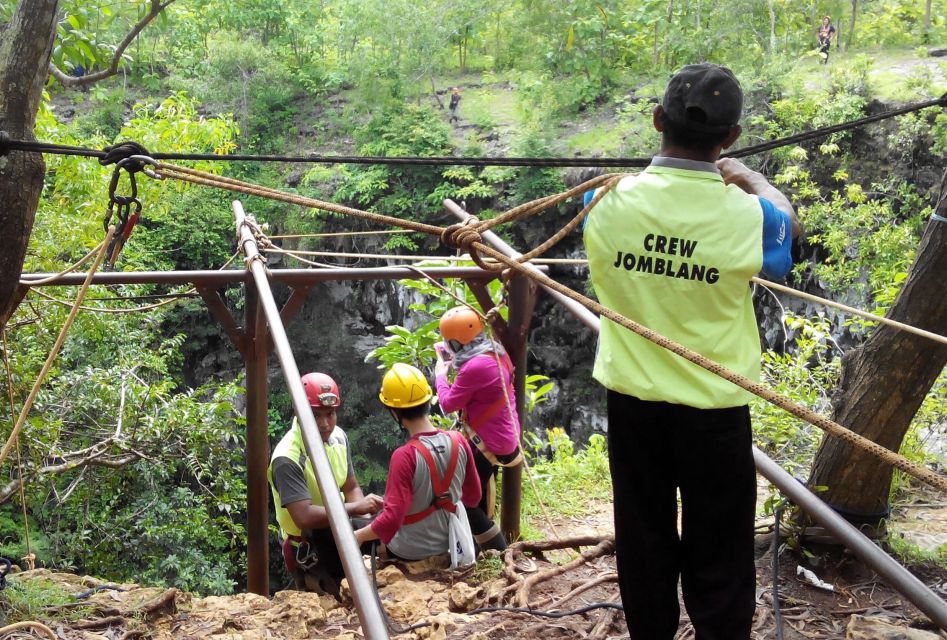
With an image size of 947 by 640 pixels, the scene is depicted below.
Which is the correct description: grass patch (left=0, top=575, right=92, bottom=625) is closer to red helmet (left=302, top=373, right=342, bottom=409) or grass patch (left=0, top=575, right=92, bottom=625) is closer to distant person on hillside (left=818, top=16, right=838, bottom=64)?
red helmet (left=302, top=373, right=342, bottom=409)

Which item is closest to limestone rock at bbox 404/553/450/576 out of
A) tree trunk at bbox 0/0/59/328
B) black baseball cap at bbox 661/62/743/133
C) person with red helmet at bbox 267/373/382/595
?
person with red helmet at bbox 267/373/382/595

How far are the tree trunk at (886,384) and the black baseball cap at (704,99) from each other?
1.36 metres

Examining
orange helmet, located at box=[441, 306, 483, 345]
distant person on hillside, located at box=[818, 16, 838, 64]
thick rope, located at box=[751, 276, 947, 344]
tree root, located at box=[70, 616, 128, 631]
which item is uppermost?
distant person on hillside, located at box=[818, 16, 838, 64]

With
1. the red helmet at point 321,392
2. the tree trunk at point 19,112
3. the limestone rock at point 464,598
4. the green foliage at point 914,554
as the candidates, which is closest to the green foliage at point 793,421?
the green foliage at point 914,554

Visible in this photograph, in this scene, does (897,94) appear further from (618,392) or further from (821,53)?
(618,392)

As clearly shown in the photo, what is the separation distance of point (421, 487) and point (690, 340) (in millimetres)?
1548

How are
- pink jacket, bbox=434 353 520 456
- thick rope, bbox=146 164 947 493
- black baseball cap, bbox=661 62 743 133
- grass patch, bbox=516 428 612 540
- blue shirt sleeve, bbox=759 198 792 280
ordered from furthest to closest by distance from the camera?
1. grass patch, bbox=516 428 612 540
2. pink jacket, bbox=434 353 520 456
3. blue shirt sleeve, bbox=759 198 792 280
4. black baseball cap, bbox=661 62 743 133
5. thick rope, bbox=146 164 947 493

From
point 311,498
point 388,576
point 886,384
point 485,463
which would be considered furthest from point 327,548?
point 886,384

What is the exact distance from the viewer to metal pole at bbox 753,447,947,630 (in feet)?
4.84

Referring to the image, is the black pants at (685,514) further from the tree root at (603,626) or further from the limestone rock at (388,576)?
the limestone rock at (388,576)

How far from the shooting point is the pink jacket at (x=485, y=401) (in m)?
3.40

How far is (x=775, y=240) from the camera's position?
1542 millimetres

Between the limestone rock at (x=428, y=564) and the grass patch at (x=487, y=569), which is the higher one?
the grass patch at (x=487, y=569)

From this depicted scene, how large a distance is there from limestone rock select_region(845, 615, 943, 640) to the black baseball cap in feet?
4.99
